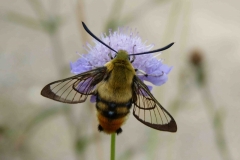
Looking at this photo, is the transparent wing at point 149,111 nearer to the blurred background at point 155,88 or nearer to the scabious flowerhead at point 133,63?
the scabious flowerhead at point 133,63

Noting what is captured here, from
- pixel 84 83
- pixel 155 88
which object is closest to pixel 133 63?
pixel 84 83

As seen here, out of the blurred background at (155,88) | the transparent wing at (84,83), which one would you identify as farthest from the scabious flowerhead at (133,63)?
the blurred background at (155,88)

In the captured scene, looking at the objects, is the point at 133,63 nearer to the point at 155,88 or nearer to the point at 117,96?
the point at 117,96

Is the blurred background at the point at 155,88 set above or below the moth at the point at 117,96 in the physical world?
above

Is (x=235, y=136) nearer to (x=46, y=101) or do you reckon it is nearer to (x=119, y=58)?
(x=46, y=101)

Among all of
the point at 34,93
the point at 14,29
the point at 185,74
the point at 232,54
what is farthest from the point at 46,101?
the point at 232,54

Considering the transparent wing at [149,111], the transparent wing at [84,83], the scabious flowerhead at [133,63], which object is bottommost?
the transparent wing at [149,111]
